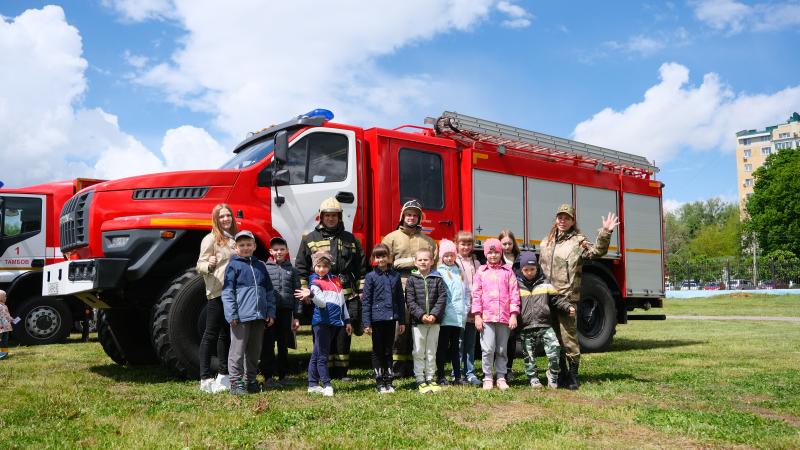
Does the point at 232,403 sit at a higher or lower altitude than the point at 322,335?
lower

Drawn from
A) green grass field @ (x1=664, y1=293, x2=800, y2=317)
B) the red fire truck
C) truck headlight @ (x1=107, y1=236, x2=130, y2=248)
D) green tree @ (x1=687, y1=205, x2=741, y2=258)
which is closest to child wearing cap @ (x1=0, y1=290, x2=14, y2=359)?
the red fire truck

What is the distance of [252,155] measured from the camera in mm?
8383

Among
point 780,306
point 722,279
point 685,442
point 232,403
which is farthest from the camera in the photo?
point 722,279

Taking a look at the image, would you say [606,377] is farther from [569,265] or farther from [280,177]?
[280,177]

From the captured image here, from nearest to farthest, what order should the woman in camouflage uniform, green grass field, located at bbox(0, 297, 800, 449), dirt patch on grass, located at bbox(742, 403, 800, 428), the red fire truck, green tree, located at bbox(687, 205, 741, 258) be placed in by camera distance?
green grass field, located at bbox(0, 297, 800, 449) < dirt patch on grass, located at bbox(742, 403, 800, 428) < the woman in camouflage uniform < the red fire truck < green tree, located at bbox(687, 205, 741, 258)

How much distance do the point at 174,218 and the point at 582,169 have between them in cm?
651

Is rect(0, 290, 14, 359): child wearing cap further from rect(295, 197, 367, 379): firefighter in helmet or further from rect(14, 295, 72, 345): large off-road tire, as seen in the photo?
rect(295, 197, 367, 379): firefighter in helmet

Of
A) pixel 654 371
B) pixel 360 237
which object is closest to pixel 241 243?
pixel 360 237

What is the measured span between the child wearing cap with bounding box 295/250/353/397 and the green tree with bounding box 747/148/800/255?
192 feet

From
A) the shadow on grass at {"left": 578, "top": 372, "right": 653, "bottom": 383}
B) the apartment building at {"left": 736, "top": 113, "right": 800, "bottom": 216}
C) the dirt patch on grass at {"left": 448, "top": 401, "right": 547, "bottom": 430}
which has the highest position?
the apartment building at {"left": 736, "top": 113, "right": 800, "bottom": 216}

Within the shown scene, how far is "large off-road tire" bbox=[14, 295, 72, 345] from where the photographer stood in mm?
12703

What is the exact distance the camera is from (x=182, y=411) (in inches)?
218

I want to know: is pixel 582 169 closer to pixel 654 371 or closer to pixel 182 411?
pixel 654 371

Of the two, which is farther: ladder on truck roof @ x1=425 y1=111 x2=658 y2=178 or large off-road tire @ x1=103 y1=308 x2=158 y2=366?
ladder on truck roof @ x1=425 y1=111 x2=658 y2=178
